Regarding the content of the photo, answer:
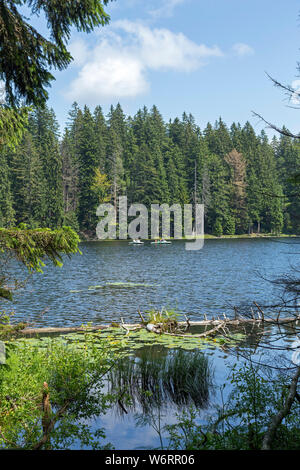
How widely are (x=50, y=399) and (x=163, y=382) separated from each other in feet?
8.06

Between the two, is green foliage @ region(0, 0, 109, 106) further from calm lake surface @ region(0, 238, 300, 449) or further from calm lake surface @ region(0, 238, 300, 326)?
calm lake surface @ region(0, 238, 300, 326)

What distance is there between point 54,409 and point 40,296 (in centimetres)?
1522

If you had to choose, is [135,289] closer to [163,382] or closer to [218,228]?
[163,382]

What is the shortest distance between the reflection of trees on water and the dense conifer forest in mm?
56568

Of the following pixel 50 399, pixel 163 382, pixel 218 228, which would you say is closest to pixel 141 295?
pixel 163 382

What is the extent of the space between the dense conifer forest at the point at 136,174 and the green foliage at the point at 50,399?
57055 millimetres

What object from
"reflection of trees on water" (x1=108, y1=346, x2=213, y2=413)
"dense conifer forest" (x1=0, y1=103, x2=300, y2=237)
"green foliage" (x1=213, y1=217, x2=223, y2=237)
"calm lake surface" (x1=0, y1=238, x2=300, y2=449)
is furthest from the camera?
"green foliage" (x1=213, y1=217, x2=223, y2=237)

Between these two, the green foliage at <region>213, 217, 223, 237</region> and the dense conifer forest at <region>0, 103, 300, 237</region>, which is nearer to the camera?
the dense conifer forest at <region>0, 103, 300, 237</region>

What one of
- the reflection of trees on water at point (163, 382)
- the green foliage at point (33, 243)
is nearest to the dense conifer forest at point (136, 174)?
the reflection of trees on water at point (163, 382)

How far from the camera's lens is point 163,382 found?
8.24 metres

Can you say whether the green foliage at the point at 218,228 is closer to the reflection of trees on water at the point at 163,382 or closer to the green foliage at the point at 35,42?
the reflection of trees on water at the point at 163,382

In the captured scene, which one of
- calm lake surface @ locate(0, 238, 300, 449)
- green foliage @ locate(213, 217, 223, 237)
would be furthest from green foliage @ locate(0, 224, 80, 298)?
green foliage @ locate(213, 217, 223, 237)

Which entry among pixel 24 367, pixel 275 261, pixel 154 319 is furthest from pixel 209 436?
pixel 275 261

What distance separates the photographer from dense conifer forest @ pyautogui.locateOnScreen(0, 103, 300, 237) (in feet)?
211
